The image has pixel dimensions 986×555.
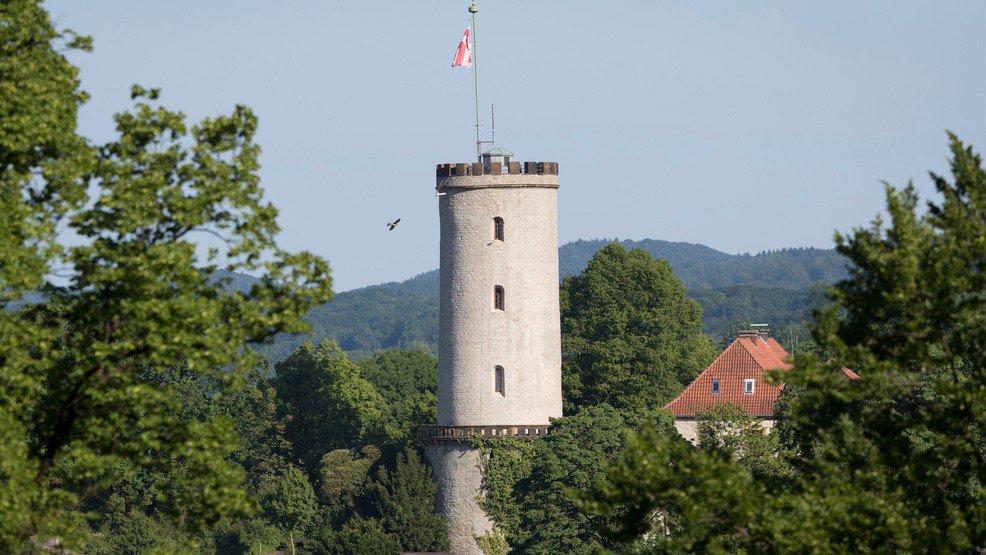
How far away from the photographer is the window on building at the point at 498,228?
74562 mm

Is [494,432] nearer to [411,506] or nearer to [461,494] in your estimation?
[461,494]

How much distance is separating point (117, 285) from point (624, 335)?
2258 inches

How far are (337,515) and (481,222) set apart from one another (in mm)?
13252

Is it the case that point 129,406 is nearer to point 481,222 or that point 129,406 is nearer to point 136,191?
point 136,191

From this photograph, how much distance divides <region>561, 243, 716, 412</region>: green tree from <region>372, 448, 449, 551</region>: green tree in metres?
6.85

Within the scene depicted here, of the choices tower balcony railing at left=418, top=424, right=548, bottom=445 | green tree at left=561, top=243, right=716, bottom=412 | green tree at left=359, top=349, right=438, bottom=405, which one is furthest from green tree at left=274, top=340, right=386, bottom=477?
tower balcony railing at left=418, top=424, right=548, bottom=445

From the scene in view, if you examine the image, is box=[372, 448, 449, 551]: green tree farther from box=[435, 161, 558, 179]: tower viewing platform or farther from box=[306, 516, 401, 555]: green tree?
box=[435, 161, 558, 179]: tower viewing platform

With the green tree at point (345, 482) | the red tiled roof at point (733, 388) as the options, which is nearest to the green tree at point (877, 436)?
the red tiled roof at point (733, 388)

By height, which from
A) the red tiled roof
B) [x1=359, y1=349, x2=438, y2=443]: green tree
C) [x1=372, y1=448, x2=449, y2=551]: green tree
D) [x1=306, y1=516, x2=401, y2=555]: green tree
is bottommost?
[x1=306, y1=516, x2=401, y2=555]: green tree

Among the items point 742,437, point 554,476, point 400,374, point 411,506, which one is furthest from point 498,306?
point 400,374

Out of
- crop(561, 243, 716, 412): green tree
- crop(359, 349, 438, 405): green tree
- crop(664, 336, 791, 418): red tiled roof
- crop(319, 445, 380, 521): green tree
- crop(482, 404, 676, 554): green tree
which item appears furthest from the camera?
crop(359, 349, 438, 405): green tree

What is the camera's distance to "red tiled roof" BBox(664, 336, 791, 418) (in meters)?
78.4

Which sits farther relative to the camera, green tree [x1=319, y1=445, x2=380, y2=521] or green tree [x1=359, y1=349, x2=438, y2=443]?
green tree [x1=359, y1=349, x2=438, y2=443]

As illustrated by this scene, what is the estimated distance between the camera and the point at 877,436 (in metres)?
28.8
